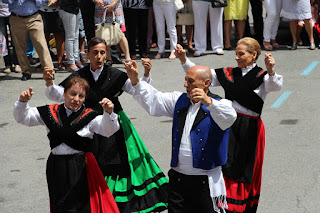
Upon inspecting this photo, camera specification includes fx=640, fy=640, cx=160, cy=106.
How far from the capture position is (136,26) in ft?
41.8

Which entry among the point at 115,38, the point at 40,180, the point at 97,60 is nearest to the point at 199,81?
the point at 97,60

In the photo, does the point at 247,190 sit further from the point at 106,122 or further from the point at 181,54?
the point at 106,122

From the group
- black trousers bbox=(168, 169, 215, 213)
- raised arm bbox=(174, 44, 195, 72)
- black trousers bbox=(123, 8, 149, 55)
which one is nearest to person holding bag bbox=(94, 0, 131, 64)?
black trousers bbox=(123, 8, 149, 55)

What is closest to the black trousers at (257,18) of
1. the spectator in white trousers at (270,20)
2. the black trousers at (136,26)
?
the spectator in white trousers at (270,20)

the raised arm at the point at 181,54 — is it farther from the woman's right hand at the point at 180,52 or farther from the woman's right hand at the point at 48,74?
the woman's right hand at the point at 48,74

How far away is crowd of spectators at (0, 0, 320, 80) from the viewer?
1120 cm

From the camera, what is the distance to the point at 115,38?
11.4 metres

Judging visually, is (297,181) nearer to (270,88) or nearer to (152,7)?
(270,88)

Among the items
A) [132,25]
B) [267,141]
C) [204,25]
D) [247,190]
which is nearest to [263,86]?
[247,190]

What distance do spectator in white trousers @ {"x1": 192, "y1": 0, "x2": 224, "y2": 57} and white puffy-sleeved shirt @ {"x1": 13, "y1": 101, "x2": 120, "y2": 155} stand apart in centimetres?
766

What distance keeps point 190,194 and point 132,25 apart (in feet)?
25.2

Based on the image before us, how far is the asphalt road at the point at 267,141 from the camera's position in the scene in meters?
6.85

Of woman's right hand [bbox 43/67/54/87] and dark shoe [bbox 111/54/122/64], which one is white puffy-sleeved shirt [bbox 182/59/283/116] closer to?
woman's right hand [bbox 43/67/54/87]

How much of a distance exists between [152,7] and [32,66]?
2735mm
